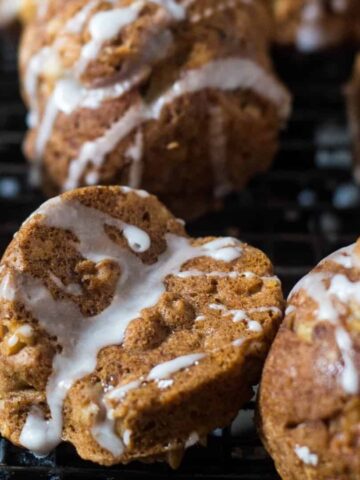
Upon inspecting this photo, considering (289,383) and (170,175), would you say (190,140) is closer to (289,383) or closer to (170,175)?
(170,175)

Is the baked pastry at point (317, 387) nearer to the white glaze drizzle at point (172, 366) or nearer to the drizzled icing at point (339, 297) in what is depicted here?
the drizzled icing at point (339, 297)

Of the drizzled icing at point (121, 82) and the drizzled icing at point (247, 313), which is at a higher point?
the drizzled icing at point (121, 82)

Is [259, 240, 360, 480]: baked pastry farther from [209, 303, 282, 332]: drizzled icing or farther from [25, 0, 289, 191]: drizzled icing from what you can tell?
[25, 0, 289, 191]: drizzled icing

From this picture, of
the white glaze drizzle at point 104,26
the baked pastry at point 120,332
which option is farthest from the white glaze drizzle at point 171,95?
the baked pastry at point 120,332

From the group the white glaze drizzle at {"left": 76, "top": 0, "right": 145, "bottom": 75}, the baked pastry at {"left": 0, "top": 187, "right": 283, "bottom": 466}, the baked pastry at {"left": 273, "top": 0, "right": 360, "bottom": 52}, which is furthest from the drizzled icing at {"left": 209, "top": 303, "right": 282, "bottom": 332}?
the baked pastry at {"left": 273, "top": 0, "right": 360, "bottom": 52}

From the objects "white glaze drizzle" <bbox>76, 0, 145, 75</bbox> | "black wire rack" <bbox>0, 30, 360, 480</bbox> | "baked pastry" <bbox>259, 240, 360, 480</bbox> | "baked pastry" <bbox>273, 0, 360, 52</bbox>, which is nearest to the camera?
"baked pastry" <bbox>259, 240, 360, 480</bbox>

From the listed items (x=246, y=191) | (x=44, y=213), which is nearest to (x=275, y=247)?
(x=246, y=191)

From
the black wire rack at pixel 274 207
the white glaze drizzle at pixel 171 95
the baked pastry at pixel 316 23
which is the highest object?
the white glaze drizzle at pixel 171 95
